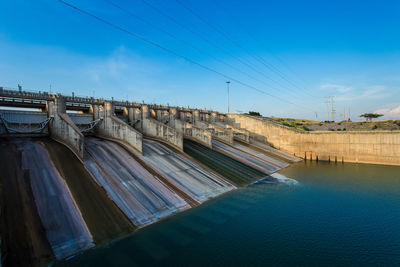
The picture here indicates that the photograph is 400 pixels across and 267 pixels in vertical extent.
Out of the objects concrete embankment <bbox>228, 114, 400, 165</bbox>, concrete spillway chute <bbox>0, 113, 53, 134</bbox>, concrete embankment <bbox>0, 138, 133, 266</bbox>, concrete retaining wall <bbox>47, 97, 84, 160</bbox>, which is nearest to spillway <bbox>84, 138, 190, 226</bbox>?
concrete embankment <bbox>0, 138, 133, 266</bbox>

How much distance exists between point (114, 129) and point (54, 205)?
12211 millimetres

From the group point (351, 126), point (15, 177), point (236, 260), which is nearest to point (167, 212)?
point (236, 260)

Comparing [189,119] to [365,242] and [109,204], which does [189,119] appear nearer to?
[109,204]

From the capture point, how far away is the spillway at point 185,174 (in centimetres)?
1802

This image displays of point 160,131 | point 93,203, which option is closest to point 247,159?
point 160,131

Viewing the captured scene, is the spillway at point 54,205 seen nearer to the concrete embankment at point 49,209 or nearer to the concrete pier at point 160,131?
the concrete embankment at point 49,209

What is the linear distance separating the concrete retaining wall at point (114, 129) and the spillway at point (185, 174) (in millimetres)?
1594

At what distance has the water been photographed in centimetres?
994

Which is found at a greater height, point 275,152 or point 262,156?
point 275,152

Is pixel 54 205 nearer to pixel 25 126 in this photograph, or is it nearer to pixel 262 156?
pixel 25 126

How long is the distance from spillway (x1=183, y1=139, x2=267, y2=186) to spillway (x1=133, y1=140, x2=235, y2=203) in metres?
1.76

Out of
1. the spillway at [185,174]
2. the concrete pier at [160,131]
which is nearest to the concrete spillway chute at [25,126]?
the spillway at [185,174]

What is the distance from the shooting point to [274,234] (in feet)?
40.2

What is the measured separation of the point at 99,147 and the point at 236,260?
50.6 feet
